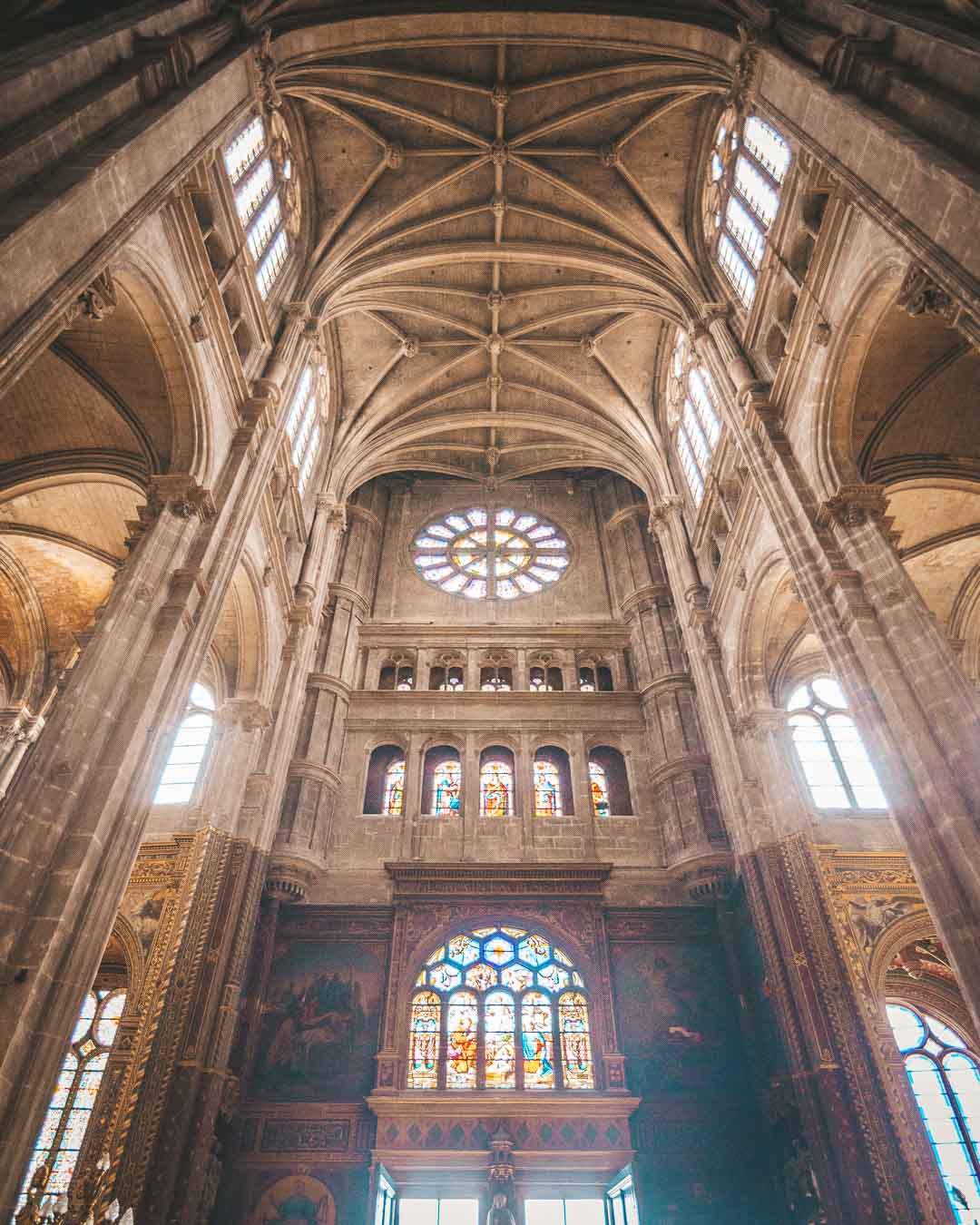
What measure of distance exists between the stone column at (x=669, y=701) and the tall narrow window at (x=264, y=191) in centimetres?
1105

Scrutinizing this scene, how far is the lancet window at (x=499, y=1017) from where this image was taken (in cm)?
1359

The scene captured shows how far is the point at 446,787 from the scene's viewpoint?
17.8 metres

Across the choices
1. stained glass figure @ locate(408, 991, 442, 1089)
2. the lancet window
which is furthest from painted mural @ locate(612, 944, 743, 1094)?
stained glass figure @ locate(408, 991, 442, 1089)

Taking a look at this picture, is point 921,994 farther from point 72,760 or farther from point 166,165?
point 166,165

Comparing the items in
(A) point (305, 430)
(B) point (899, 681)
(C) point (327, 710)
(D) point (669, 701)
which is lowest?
(B) point (899, 681)

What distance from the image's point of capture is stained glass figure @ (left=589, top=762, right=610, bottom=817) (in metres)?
17.4

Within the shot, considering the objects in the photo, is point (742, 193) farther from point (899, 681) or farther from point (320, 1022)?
point (320, 1022)

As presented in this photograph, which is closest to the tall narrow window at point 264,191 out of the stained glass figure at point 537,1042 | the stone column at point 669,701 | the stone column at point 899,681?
the stone column at point 899,681

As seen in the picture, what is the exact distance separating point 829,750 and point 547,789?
598 cm

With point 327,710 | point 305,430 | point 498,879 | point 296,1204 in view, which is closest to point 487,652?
point 327,710

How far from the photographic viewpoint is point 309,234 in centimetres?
1759

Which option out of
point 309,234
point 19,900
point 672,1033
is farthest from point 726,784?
point 309,234

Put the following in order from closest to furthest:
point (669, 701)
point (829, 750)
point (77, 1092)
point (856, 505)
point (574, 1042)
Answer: point (856, 505) < point (77, 1092) < point (574, 1042) < point (829, 750) < point (669, 701)

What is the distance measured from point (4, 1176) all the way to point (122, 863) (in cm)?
253
